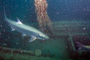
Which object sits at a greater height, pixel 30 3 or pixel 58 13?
pixel 30 3

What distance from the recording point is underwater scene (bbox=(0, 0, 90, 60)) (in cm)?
613

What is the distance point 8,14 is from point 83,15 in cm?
1148

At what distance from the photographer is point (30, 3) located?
A: 15625mm

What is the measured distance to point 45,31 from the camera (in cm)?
998

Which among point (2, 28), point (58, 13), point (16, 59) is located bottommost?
point (16, 59)

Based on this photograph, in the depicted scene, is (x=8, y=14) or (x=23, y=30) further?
(x=8, y=14)

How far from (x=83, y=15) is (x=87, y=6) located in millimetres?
1686

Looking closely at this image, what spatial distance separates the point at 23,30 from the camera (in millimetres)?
5855

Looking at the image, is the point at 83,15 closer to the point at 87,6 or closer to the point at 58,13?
the point at 87,6

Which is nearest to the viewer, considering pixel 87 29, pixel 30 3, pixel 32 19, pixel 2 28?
pixel 87 29

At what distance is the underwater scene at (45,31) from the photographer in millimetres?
6129

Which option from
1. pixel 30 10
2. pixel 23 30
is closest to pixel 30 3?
pixel 30 10

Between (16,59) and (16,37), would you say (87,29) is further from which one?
(16,59)

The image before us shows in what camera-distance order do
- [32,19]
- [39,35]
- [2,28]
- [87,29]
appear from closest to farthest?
[39,35], [87,29], [2,28], [32,19]
